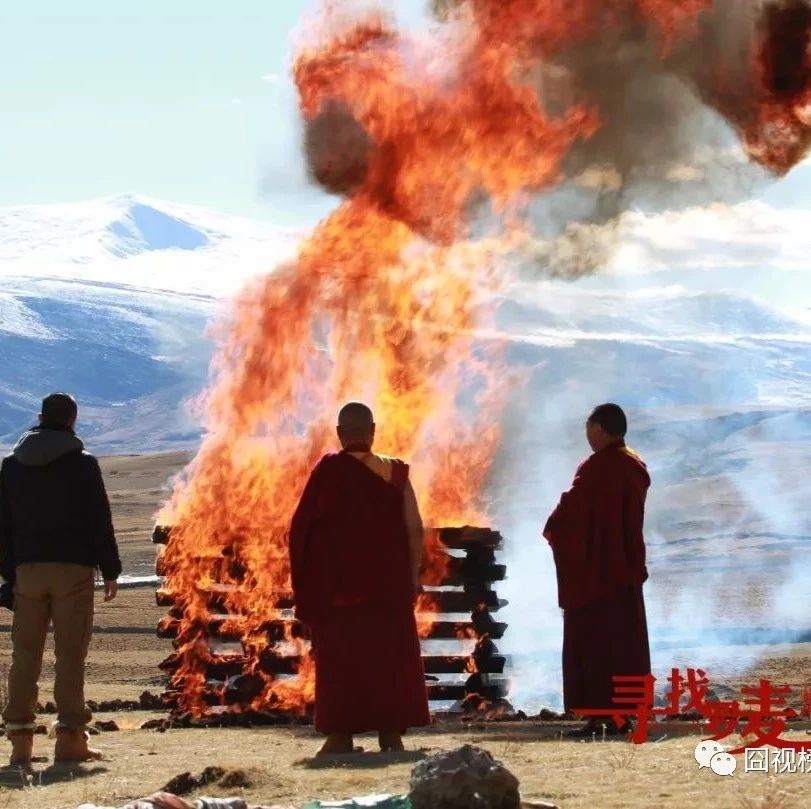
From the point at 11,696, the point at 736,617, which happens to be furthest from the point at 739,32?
the point at 736,617

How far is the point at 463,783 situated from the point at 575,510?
461 cm

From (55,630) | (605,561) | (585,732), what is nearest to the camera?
(55,630)

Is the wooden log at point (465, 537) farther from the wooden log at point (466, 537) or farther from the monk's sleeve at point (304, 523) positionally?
the monk's sleeve at point (304, 523)

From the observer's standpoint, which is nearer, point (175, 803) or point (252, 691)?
point (175, 803)

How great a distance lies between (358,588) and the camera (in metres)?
10.2

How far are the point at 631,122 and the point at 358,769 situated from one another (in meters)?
7.43

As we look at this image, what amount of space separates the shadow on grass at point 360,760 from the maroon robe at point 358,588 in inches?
10.0

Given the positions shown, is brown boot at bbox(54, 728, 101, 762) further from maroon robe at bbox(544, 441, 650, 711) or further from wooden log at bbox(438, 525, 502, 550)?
→ wooden log at bbox(438, 525, 502, 550)

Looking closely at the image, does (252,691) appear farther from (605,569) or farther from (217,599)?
(605,569)

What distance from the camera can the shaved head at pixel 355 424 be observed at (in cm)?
1020

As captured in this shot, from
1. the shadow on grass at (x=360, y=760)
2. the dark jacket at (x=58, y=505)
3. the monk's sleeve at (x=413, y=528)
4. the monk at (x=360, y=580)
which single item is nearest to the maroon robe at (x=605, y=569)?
the monk's sleeve at (x=413, y=528)

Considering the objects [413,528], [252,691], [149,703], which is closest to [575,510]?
[413,528]

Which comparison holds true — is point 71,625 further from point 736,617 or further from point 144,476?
point 144,476

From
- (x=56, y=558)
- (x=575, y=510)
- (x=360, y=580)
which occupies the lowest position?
(x=360, y=580)
